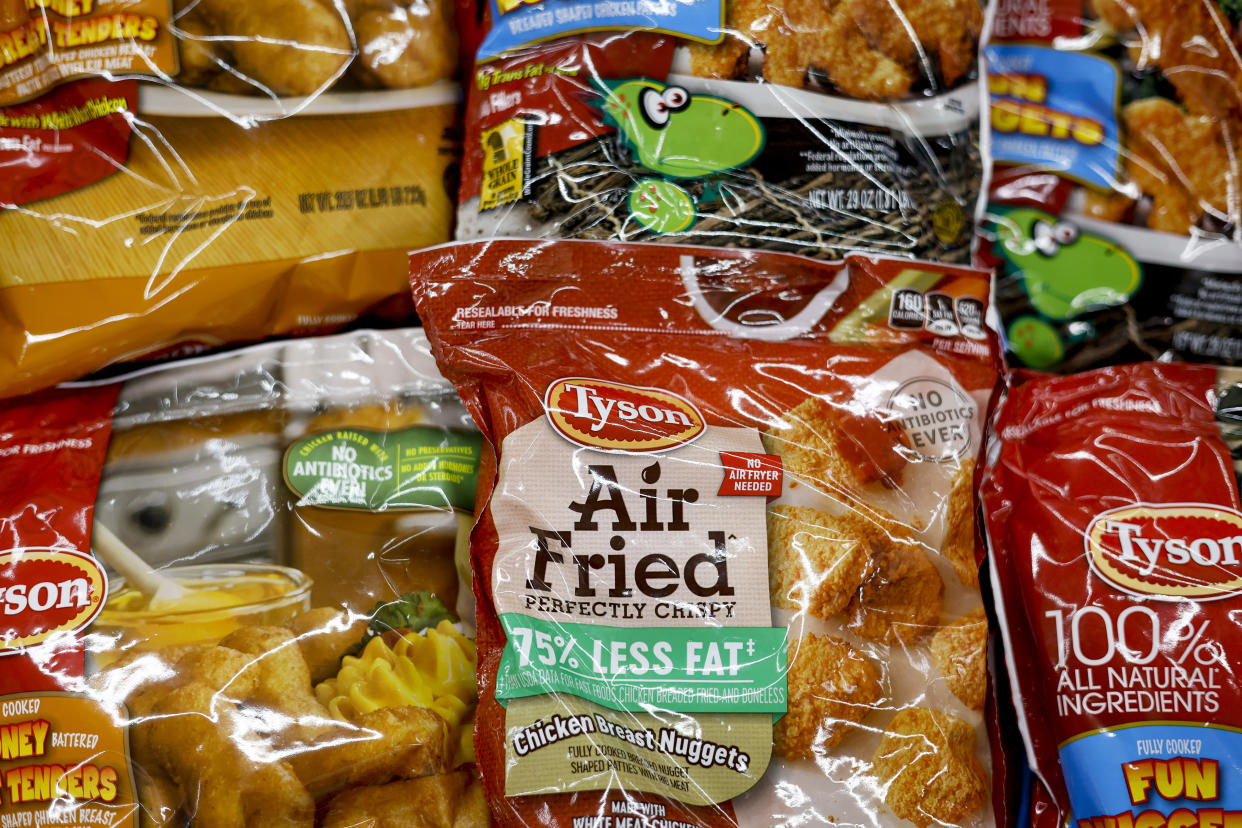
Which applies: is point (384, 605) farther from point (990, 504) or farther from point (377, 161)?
point (990, 504)

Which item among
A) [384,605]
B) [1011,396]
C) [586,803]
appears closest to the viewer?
[586,803]

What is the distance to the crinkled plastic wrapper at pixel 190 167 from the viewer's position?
1054mm

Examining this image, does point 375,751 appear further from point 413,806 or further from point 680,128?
point 680,128

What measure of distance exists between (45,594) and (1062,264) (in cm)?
138

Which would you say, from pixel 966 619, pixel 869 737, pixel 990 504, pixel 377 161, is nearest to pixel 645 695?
pixel 869 737

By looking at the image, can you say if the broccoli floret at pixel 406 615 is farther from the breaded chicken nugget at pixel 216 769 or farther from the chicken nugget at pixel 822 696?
the chicken nugget at pixel 822 696

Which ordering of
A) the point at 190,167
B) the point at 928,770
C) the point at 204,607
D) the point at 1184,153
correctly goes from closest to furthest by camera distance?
the point at 928,770 < the point at 204,607 < the point at 190,167 < the point at 1184,153

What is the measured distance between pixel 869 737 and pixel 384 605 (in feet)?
1.76

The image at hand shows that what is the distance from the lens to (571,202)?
3.49 feet

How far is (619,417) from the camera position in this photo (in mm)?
928

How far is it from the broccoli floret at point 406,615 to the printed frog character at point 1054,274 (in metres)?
0.91

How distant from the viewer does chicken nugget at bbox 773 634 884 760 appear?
0.86m

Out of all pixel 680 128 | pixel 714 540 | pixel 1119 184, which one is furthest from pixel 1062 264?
pixel 714 540

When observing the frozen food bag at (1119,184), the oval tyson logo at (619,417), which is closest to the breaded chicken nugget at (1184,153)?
the frozen food bag at (1119,184)
